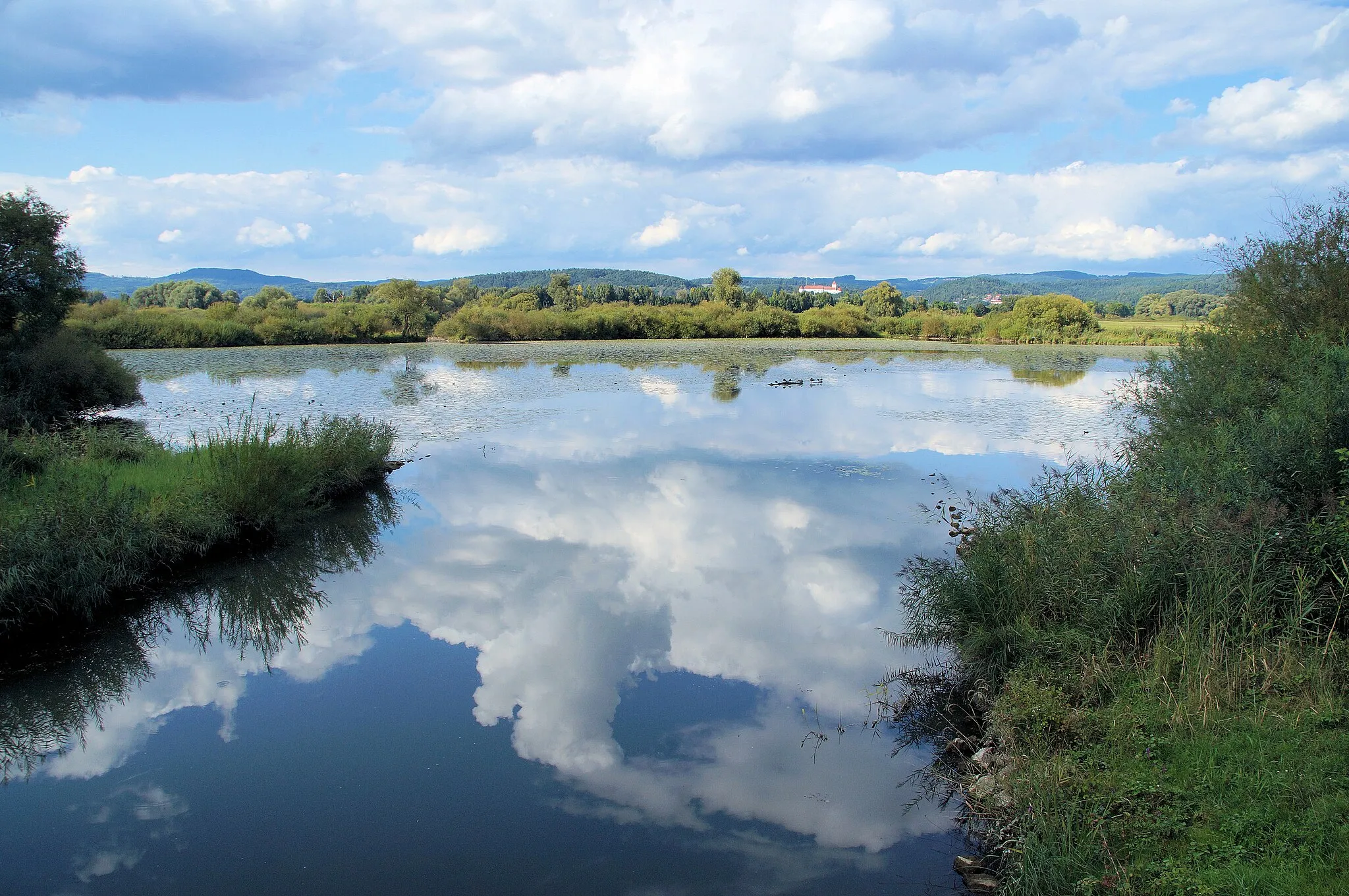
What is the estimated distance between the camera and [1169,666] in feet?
15.2

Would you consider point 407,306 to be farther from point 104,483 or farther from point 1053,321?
point 104,483

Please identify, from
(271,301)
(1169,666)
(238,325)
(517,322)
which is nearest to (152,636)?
(1169,666)

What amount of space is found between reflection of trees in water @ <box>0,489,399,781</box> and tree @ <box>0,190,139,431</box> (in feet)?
30.8

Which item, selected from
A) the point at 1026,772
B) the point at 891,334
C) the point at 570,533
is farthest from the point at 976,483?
the point at 891,334

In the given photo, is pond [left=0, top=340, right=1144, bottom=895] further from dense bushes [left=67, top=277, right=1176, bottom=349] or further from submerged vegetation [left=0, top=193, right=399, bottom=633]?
dense bushes [left=67, top=277, right=1176, bottom=349]

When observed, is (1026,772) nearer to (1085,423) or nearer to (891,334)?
(1085,423)

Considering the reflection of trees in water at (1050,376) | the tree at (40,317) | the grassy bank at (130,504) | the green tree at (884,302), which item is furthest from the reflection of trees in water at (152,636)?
the green tree at (884,302)

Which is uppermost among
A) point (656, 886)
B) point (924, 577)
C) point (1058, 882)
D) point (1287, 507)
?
point (1287, 507)

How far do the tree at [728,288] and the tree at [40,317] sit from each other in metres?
59.5

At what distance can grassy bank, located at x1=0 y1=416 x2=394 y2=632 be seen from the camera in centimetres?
699

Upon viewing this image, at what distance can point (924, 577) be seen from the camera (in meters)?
6.51

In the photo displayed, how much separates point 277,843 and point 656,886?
2.12m

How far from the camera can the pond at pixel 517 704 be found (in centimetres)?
432

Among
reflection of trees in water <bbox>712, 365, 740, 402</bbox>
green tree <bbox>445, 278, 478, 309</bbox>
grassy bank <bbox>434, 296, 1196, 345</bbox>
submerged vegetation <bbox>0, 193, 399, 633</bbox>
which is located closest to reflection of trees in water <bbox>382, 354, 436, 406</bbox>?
submerged vegetation <bbox>0, 193, 399, 633</bbox>
